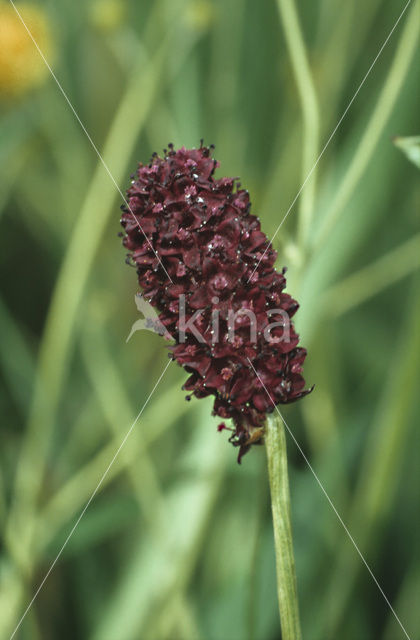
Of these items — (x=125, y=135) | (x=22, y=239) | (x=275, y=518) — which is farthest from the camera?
(x=22, y=239)

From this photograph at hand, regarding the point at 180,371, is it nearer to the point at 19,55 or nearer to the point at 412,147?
the point at 19,55

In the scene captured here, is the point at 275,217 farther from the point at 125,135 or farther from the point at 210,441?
the point at 210,441

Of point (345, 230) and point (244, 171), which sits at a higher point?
point (244, 171)

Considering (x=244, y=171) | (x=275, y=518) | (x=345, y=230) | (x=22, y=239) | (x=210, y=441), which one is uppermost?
(x=22, y=239)

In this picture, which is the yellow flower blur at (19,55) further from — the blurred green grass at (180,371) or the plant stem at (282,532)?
the plant stem at (282,532)

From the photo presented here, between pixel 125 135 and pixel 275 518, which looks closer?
pixel 275 518

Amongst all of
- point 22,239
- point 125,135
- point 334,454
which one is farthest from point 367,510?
point 22,239

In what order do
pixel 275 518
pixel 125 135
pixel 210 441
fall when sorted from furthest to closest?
pixel 125 135 → pixel 210 441 → pixel 275 518
